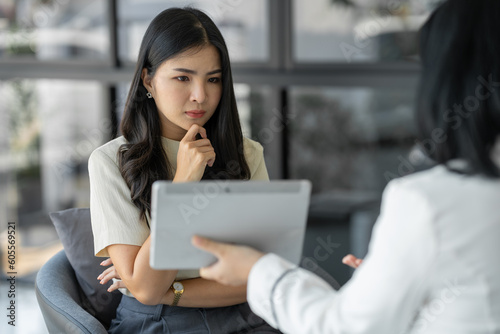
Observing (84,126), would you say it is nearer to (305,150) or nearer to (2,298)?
(2,298)

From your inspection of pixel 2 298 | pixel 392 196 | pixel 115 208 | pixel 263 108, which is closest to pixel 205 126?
pixel 115 208

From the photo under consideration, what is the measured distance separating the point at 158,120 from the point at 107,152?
190 mm

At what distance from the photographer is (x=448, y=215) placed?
0.94 meters

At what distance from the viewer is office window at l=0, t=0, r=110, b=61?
4055 millimetres

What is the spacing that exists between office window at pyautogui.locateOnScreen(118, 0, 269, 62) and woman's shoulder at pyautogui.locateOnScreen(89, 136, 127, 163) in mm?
2128

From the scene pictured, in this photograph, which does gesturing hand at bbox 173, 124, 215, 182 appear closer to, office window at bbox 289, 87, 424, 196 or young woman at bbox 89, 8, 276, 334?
young woman at bbox 89, 8, 276, 334

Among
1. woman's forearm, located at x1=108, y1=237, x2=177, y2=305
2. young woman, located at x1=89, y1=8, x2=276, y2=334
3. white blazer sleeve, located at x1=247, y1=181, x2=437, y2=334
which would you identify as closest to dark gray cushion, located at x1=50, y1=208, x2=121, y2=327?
young woman, located at x1=89, y1=8, x2=276, y2=334

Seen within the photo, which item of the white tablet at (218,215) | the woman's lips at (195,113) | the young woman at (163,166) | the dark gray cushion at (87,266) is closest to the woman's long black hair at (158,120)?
the young woman at (163,166)

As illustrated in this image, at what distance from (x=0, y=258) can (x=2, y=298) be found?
0.47 m

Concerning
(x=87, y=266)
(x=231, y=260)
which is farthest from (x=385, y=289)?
(x=87, y=266)

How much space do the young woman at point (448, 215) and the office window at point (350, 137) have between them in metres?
2.68

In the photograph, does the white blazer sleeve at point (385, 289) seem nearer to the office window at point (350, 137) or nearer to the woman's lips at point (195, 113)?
the woman's lips at point (195, 113)

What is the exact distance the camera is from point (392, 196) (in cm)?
97

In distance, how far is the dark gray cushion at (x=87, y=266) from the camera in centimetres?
175
